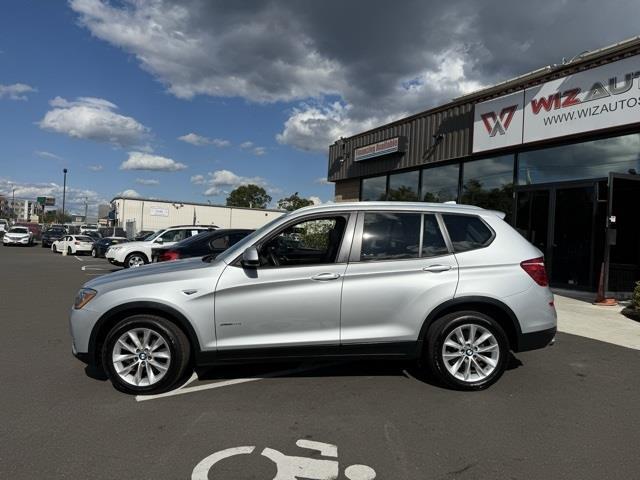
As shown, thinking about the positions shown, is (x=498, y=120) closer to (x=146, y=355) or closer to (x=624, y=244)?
(x=624, y=244)

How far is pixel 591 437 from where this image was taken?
372 centimetres

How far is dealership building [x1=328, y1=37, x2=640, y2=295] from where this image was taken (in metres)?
10.0

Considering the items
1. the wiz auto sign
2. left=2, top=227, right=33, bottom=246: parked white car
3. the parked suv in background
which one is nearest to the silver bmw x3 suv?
the wiz auto sign

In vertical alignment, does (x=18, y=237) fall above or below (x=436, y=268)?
below

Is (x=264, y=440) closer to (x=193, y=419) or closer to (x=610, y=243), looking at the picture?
(x=193, y=419)

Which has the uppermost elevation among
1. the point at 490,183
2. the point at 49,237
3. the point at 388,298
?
the point at 490,183

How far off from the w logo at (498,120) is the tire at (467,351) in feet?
29.7

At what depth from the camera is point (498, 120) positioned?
1261 cm

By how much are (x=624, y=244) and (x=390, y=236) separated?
8033mm

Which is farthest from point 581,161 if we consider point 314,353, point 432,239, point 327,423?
Answer: point 327,423

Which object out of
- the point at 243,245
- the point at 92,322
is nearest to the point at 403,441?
the point at 243,245

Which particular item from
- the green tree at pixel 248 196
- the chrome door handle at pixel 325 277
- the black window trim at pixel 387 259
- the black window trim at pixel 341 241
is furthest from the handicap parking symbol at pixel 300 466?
the green tree at pixel 248 196

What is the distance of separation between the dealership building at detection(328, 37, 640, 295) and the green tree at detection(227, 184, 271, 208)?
87834 millimetres

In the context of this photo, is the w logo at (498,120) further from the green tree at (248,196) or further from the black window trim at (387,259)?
the green tree at (248,196)
